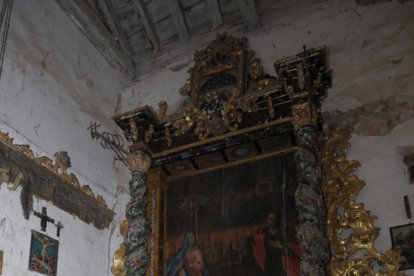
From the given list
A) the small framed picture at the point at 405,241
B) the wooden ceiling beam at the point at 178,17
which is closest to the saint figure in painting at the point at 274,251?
the small framed picture at the point at 405,241

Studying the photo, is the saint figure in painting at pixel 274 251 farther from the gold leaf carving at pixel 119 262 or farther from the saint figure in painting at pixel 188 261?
the gold leaf carving at pixel 119 262

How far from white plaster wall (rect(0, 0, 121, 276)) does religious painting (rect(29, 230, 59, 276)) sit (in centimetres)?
9

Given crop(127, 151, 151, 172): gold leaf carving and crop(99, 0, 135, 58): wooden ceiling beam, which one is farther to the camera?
crop(99, 0, 135, 58): wooden ceiling beam

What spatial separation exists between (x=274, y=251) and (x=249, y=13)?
3906mm

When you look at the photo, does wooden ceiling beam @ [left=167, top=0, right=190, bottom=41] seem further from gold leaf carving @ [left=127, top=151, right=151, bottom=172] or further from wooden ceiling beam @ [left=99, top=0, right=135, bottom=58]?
gold leaf carving @ [left=127, top=151, right=151, bottom=172]

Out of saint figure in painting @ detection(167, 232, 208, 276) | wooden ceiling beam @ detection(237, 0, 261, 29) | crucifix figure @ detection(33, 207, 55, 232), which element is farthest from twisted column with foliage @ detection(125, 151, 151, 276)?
wooden ceiling beam @ detection(237, 0, 261, 29)

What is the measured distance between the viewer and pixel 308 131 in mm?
7020

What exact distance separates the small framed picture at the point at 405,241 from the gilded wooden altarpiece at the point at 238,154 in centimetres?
12

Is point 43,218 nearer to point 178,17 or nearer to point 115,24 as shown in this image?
point 115,24

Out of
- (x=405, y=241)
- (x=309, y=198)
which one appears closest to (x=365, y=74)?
(x=309, y=198)

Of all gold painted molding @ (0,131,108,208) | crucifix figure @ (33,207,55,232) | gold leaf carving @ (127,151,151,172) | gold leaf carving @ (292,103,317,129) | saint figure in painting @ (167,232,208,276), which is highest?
gold leaf carving @ (292,103,317,129)

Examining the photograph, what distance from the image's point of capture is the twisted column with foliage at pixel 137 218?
Answer: 7.09 metres

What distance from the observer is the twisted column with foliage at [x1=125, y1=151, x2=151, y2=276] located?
23.2ft

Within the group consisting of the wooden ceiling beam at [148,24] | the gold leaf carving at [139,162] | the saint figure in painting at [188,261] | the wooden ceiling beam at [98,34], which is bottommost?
the saint figure in painting at [188,261]
